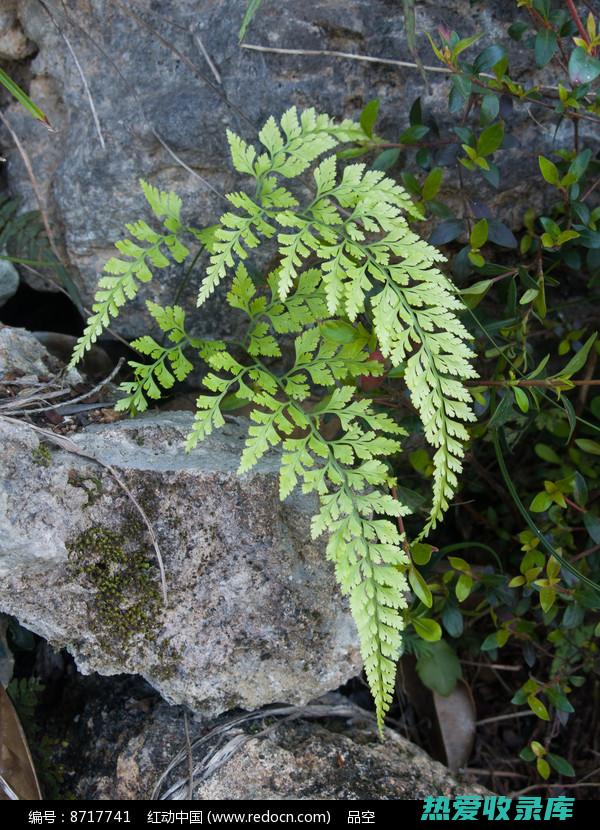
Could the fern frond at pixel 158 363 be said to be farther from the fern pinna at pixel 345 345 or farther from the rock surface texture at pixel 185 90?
the rock surface texture at pixel 185 90

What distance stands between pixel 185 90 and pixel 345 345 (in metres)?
1.18

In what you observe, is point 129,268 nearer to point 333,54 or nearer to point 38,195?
point 38,195

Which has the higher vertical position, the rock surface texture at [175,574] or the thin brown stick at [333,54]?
the thin brown stick at [333,54]

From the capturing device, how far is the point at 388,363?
8.61 feet

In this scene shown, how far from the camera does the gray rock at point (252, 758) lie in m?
2.37

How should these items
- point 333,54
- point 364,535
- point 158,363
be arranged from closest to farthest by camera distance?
point 364,535
point 158,363
point 333,54

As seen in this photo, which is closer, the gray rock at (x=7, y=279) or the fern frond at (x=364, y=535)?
the fern frond at (x=364, y=535)

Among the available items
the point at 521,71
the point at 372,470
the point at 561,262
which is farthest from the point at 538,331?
the point at 372,470

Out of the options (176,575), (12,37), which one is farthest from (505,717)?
(12,37)

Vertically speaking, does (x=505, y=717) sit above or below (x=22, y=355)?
below

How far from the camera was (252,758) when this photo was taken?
240 centimetres

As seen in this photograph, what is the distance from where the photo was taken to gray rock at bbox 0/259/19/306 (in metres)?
3.06

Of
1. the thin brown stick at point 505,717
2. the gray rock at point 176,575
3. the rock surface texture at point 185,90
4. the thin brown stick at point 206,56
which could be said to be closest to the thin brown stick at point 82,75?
the rock surface texture at point 185,90

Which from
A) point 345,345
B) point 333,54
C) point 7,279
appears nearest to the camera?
point 345,345
